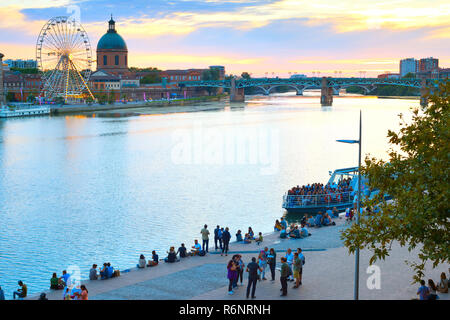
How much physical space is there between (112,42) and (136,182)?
10591 centimetres

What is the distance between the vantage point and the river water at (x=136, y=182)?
19344 millimetres

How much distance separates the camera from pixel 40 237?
20594 mm

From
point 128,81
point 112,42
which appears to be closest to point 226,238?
point 128,81

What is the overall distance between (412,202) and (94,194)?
22357mm

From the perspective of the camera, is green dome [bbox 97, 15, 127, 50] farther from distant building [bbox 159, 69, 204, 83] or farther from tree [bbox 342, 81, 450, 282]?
tree [bbox 342, 81, 450, 282]

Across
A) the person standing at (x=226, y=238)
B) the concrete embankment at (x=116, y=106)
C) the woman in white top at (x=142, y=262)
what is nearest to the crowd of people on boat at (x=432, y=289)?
the person standing at (x=226, y=238)

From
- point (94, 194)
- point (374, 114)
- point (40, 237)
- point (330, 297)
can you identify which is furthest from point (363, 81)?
point (330, 297)

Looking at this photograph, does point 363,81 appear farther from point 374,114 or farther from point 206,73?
point 206,73

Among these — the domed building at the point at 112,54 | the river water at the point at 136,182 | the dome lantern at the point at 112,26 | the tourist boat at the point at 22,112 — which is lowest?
the river water at the point at 136,182

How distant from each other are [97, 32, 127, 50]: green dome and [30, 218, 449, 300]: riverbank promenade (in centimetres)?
12302

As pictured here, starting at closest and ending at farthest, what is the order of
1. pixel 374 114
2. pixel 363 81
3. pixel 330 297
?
pixel 330 297 < pixel 374 114 < pixel 363 81

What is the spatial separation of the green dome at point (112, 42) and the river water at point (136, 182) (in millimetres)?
68217

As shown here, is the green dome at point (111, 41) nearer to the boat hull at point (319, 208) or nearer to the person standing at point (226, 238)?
the boat hull at point (319, 208)
